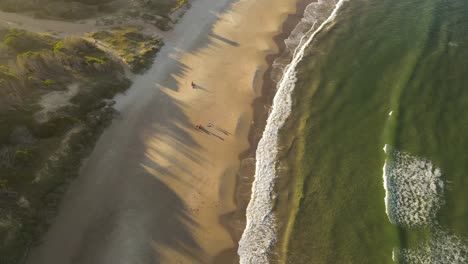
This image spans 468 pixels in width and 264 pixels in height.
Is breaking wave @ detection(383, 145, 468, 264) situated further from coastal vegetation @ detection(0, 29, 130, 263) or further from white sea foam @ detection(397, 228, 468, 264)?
coastal vegetation @ detection(0, 29, 130, 263)

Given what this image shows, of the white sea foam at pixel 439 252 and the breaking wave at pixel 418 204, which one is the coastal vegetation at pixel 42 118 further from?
the white sea foam at pixel 439 252

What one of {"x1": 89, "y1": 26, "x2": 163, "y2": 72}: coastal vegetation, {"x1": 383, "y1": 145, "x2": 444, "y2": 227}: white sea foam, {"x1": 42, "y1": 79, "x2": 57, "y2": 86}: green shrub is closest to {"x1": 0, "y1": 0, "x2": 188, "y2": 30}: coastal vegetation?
{"x1": 89, "y1": 26, "x2": 163, "y2": 72}: coastal vegetation

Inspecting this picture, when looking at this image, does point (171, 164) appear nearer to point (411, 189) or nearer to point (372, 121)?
point (372, 121)

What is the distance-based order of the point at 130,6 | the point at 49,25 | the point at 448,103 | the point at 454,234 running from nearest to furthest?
the point at 454,234
the point at 448,103
the point at 49,25
the point at 130,6

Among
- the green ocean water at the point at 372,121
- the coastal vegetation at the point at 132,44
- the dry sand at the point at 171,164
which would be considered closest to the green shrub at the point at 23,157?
the dry sand at the point at 171,164

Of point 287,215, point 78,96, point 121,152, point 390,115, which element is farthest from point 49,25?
point 390,115

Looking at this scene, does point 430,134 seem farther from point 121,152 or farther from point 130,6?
point 130,6

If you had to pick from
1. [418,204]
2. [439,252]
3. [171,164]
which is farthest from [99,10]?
[439,252]
